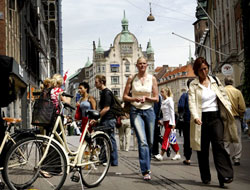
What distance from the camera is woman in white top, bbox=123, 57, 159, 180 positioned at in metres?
6.97

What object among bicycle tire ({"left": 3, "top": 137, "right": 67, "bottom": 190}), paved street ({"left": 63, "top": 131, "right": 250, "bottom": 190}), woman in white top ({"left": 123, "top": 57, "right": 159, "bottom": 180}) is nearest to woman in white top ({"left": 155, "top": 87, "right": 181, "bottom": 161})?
paved street ({"left": 63, "top": 131, "right": 250, "bottom": 190})

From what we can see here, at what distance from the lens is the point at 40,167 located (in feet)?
18.1

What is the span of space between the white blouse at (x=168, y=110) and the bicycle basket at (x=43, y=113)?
17.1ft

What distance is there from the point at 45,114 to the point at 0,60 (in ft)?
2.95

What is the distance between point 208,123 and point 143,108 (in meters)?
1.19

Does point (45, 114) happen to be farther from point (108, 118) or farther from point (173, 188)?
point (108, 118)

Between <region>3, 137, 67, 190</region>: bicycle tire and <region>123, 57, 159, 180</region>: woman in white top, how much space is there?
1813mm

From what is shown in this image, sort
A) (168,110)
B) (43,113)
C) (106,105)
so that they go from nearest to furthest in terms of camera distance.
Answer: (43,113)
(106,105)
(168,110)

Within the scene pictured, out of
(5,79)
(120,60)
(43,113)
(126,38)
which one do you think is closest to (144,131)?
(43,113)

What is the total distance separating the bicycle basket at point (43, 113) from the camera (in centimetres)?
574

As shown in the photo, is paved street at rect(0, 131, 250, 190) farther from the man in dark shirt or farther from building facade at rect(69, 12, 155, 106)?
building facade at rect(69, 12, 155, 106)

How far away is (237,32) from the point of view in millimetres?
31906

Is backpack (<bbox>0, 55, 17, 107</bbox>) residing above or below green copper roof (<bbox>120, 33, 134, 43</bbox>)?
below

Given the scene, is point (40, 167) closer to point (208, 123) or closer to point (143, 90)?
point (143, 90)
